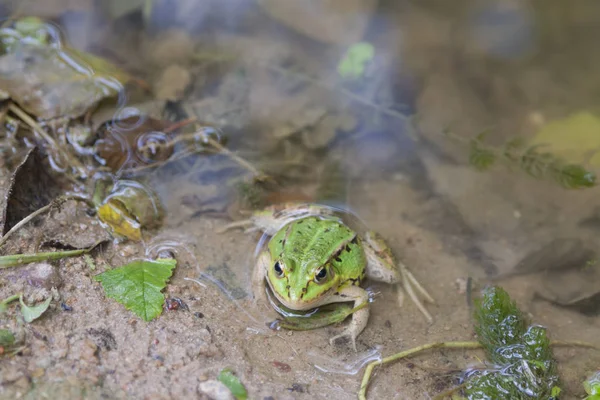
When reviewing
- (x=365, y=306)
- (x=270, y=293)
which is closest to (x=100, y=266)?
(x=270, y=293)

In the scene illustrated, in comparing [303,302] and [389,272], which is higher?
[303,302]

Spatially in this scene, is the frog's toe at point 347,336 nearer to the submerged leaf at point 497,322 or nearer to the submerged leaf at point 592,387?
the submerged leaf at point 497,322

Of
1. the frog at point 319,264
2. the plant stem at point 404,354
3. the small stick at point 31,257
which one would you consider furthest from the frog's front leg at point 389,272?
the small stick at point 31,257

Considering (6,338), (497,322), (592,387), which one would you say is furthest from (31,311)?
(592,387)

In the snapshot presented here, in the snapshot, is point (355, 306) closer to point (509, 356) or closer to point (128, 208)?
point (509, 356)

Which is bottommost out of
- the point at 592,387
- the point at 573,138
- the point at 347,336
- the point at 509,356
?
the point at 347,336

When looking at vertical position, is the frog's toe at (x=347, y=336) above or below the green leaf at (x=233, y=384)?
below
